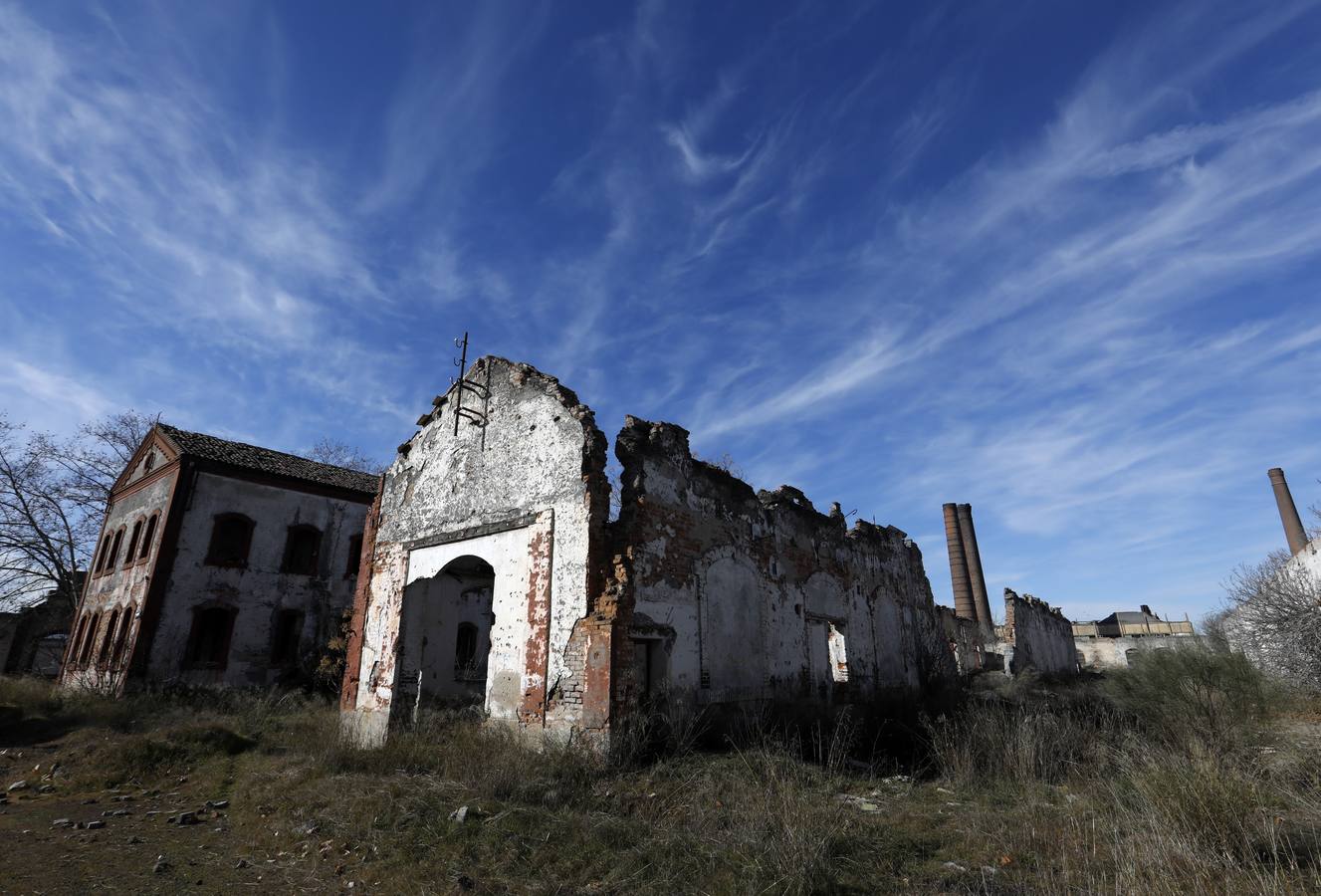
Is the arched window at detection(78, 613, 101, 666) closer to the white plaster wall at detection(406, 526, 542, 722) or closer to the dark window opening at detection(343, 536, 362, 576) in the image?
the dark window opening at detection(343, 536, 362, 576)

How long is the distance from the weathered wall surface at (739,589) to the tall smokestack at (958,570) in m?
20.9

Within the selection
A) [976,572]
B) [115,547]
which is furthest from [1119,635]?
[115,547]

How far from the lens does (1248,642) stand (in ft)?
53.7

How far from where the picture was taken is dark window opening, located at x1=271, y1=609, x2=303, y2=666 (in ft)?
63.6

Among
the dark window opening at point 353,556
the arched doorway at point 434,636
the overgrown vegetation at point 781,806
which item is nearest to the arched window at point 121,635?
the dark window opening at point 353,556

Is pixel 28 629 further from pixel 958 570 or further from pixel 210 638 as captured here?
pixel 958 570

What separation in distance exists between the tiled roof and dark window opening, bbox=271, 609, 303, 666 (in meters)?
3.99

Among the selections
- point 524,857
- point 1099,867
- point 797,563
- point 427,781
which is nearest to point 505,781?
point 427,781

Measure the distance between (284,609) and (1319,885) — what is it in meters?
21.6

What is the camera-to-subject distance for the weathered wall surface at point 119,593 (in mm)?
17672

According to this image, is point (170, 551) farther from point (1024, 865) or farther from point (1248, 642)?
point (1248, 642)

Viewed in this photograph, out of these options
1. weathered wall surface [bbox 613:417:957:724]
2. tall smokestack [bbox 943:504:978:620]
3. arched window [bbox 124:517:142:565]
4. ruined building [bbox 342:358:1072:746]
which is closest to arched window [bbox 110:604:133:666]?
arched window [bbox 124:517:142:565]

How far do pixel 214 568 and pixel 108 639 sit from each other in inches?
131

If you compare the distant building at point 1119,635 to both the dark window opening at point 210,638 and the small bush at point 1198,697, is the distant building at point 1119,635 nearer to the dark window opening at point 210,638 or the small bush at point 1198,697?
the small bush at point 1198,697
